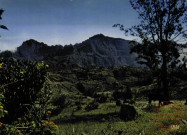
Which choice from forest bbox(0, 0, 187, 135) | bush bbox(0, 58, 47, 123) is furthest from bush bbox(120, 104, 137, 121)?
bush bbox(0, 58, 47, 123)

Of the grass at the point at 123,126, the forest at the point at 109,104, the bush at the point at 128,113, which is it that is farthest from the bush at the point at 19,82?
the bush at the point at 128,113

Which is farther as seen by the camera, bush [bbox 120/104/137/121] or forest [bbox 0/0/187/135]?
bush [bbox 120/104/137/121]

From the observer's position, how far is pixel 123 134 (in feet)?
27.3

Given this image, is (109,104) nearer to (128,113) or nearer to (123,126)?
(128,113)

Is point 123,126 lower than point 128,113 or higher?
higher

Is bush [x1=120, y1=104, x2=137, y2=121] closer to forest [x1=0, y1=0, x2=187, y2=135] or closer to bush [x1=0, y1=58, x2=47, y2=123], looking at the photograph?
forest [x1=0, y1=0, x2=187, y2=135]

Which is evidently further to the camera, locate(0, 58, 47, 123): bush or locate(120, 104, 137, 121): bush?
locate(120, 104, 137, 121): bush

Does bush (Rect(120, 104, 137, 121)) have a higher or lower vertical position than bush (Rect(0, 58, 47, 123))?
lower

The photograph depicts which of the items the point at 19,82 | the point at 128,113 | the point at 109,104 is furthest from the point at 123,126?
the point at 109,104

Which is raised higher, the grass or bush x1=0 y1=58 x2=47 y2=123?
bush x1=0 y1=58 x2=47 y2=123

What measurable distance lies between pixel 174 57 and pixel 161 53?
2270 millimetres

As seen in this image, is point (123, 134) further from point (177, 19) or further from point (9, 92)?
point (177, 19)

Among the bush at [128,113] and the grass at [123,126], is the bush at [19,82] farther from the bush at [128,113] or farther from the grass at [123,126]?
the bush at [128,113]

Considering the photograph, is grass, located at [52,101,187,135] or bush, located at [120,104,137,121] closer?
grass, located at [52,101,187,135]
